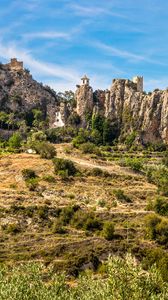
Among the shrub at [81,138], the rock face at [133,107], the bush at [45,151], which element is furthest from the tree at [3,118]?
the bush at [45,151]

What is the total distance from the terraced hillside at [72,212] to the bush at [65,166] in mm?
853

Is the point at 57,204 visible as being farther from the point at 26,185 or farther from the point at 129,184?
the point at 129,184

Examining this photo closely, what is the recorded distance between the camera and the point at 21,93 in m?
118

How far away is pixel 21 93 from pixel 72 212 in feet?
214

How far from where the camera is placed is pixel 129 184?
71.4 meters

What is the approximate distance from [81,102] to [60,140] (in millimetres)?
19524

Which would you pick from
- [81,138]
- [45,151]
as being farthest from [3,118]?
[45,151]

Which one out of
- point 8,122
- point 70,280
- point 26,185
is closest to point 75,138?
point 8,122

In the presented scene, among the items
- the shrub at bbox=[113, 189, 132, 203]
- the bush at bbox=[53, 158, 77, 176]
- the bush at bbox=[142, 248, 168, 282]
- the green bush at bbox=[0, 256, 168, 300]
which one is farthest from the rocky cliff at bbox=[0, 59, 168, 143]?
the green bush at bbox=[0, 256, 168, 300]

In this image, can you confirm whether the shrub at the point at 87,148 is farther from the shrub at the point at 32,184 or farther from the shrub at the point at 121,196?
the shrub at the point at 121,196

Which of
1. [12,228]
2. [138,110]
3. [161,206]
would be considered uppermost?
[138,110]

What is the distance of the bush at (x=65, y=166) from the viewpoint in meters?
70.9

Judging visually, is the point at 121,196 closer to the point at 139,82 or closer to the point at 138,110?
the point at 138,110

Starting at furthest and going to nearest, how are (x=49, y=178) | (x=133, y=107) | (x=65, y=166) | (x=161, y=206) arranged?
1. (x=133, y=107)
2. (x=65, y=166)
3. (x=49, y=178)
4. (x=161, y=206)
